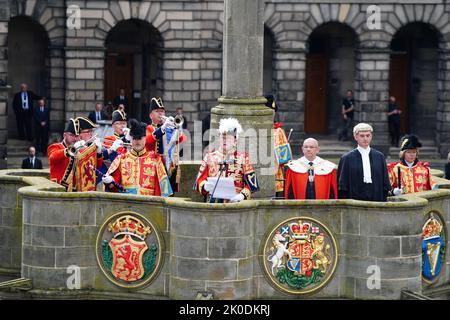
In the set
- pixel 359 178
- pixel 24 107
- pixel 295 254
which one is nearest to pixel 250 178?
pixel 295 254

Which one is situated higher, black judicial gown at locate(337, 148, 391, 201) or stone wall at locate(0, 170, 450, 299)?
black judicial gown at locate(337, 148, 391, 201)

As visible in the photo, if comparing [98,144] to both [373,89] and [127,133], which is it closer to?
[127,133]

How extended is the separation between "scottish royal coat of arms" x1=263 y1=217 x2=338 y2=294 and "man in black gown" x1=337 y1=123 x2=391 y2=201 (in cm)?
121

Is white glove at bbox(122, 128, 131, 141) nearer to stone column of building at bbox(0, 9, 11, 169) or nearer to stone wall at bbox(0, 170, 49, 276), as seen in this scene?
stone wall at bbox(0, 170, 49, 276)

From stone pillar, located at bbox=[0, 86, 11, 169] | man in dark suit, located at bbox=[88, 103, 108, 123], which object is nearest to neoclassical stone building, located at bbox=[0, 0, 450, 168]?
stone pillar, located at bbox=[0, 86, 11, 169]

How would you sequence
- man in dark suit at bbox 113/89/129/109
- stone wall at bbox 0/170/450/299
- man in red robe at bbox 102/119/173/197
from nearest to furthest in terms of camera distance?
stone wall at bbox 0/170/450/299 → man in red robe at bbox 102/119/173/197 → man in dark suit at bbox 113/89/129/109

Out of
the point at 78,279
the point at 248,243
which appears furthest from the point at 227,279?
the point at 78,279

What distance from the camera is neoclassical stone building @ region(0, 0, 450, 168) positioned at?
165ft

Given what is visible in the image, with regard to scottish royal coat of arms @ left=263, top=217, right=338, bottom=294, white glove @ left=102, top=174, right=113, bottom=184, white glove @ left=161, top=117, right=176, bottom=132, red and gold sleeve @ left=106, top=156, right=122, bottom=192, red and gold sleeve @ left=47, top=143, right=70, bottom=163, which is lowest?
scottish royal coat of arms @ left=263, top=217, right=338, bottom=294

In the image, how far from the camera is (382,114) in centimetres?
5266

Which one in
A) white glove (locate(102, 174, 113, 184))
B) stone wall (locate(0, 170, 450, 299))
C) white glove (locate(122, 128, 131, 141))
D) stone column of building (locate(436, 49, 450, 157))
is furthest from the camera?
stone column of building (locate(436, 49, 450, 157))
